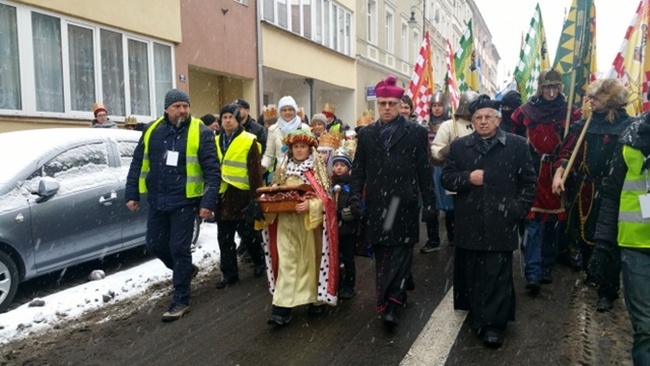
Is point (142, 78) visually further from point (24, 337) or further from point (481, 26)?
point (481, 26)

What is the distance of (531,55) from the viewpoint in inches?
386

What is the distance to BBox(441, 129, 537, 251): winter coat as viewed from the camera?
14.7 feet

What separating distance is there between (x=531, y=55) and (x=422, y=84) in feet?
6.57

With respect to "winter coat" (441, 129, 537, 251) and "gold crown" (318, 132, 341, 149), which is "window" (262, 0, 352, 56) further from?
"winter coat" (441, 129, 537, 251)

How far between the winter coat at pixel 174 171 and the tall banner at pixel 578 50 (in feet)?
12.4

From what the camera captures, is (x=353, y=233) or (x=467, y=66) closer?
(x=353, y=233)

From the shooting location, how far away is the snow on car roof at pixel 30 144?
19.1 ft

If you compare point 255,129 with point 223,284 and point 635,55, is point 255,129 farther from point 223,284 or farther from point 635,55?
point 635,55

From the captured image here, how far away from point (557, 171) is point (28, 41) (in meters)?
8.48

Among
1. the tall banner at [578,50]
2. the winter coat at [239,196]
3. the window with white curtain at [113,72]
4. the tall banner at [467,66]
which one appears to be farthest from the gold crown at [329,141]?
the window with white curtain at [113,72]

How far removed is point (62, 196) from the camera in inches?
239

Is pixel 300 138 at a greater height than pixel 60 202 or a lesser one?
greater

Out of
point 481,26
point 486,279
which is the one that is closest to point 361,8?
point 486,279

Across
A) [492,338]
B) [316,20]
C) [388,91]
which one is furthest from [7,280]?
[316,20]
